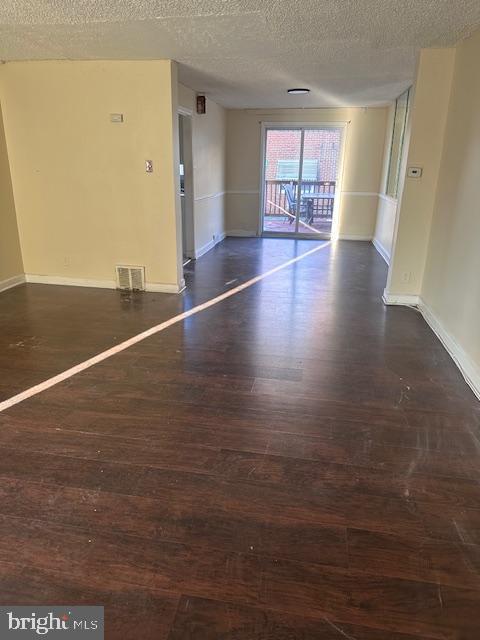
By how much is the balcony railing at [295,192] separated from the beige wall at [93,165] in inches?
169

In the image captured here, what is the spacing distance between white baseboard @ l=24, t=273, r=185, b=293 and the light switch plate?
8.49ft

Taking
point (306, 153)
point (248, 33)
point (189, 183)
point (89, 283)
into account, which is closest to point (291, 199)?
point (306, 153)

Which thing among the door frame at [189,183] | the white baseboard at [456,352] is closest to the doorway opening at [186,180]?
the door frame at [189,183]

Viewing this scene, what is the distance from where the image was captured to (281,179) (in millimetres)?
8227

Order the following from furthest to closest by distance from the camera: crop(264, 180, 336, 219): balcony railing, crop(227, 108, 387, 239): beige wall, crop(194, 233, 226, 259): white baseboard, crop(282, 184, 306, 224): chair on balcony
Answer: crop(282, 184, 306, 224): chair on balcony → crop(264, 180, 336, 219): balcony railing → crop(227, 108, 387, 239): beige wall → crop(194, 233, 226, 259): white baseboard

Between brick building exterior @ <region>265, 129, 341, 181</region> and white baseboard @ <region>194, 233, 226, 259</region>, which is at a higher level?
brick building exterior @ <region>265, 129, 341, 181</region>

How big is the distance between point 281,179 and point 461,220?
5377mm

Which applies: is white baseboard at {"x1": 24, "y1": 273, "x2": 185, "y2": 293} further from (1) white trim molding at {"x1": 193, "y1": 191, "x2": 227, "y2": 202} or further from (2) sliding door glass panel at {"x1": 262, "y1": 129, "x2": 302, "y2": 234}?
(2) sliding door glass panel at {"x1": 262, "y1": 129, "x2": 302, "y2": 234}

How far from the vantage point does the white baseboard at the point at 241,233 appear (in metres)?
8.34

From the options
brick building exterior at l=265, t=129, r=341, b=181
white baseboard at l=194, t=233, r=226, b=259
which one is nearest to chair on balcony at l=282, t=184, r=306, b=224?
brick building exterior at l=265, t=129, r=341, b=181

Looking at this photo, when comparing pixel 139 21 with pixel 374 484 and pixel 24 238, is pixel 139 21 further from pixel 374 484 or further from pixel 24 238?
pixel 374 484

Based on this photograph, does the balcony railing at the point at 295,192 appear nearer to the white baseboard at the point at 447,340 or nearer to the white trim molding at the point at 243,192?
the white trim molding at the point at 243,192

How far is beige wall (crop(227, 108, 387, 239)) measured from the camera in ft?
24.3

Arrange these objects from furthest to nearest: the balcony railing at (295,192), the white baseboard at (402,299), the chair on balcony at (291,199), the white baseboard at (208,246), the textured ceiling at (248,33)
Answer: the chair on balcony at (291,199), the balcony railing at (295,192), the white baseboard at (208,246), the white baseboard at (402,299), the textured ceiling at (248,33)
